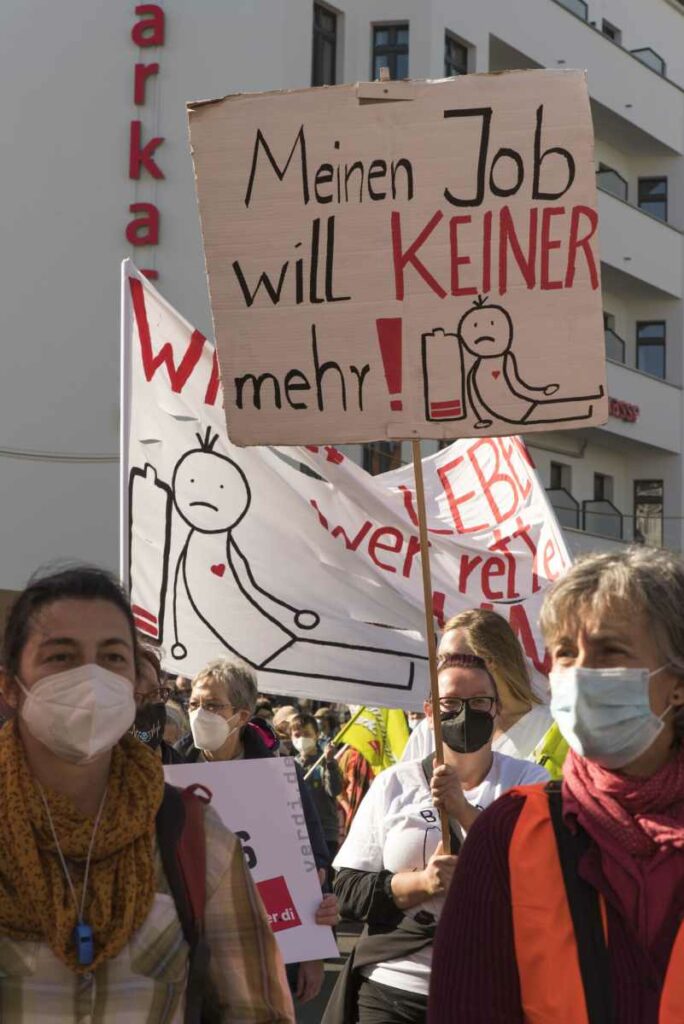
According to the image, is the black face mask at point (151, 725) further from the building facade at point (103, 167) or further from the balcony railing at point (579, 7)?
the balcony railing at point (579, 7)

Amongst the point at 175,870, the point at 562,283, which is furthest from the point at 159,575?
the point at 175,870

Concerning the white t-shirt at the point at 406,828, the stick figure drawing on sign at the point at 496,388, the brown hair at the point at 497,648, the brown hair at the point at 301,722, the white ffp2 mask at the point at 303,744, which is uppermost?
the stick figure drawing on sign at the point at 496,388

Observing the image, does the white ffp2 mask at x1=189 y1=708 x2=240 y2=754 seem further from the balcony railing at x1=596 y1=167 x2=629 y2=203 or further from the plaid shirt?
the balcony railing at x1=596 y1=167 x2=629 y2=203

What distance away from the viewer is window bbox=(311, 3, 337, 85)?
1174 inches

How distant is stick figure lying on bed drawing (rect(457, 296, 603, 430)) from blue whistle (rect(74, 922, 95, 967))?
2279mm

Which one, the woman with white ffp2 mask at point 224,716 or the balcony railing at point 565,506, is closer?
the woman with white ffp2 mask at point 224,716

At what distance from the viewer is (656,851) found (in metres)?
2.56

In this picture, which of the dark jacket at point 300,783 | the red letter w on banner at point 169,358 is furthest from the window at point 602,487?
the dark jacket at point 300,783

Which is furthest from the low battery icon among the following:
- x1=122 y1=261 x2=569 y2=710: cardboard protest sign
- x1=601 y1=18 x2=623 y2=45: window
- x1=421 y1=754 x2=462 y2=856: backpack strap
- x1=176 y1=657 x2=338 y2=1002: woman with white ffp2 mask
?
x1=601 y1=18 x2=623 y2=45: window

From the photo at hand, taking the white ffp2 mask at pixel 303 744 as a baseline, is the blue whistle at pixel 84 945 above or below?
above

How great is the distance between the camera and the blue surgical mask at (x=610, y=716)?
2639 millimetres

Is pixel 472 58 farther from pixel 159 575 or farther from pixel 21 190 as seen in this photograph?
pixel 159 575

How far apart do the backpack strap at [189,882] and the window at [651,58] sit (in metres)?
36.4

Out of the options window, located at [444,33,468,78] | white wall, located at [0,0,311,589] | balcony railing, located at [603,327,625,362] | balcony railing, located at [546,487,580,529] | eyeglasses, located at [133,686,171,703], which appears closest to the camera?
eyeglasses, located at [133,686,171,703]
